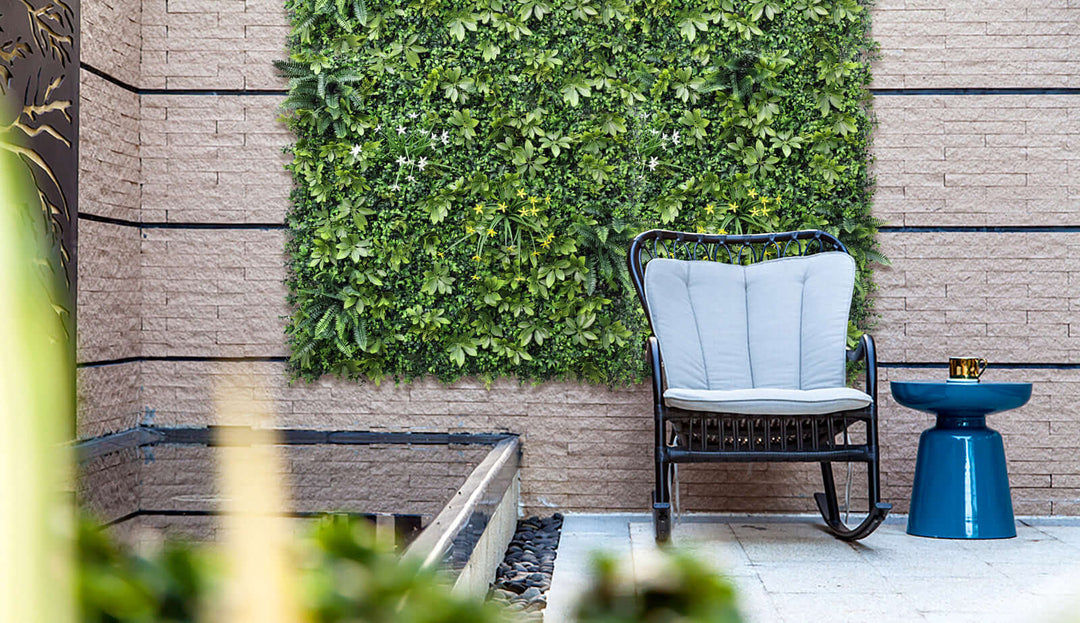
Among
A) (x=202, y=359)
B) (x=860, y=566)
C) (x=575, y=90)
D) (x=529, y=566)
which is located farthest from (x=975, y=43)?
(x=202, y=359)

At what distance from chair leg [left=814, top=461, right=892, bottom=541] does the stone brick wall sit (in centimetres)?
22

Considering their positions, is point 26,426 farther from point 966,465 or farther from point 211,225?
point 211,225

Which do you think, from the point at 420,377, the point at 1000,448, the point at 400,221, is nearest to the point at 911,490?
the point at 1000,448

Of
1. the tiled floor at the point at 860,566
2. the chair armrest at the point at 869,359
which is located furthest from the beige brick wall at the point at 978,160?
the tiled floor at the point at 860,566

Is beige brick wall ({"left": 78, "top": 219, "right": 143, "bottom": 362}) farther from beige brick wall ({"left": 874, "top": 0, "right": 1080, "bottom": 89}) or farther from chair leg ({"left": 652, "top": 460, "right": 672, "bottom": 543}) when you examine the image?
beige brick wall ({"left": 874, "top": 0, "right": 1080, "bottom": 89})

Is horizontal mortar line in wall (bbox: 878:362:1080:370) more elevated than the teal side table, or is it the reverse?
horizontal mortar line in wall (bbox: 878:362:1080:370)

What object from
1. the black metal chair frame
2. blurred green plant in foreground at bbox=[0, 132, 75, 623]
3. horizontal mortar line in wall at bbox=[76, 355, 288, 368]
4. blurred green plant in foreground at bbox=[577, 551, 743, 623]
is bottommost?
the black metal chair frame

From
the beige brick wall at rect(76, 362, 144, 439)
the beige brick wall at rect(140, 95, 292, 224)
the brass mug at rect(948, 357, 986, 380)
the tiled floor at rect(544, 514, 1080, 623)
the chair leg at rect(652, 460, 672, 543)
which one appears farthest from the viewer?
the beige brick wall at rect(140, 95, 292, 224)

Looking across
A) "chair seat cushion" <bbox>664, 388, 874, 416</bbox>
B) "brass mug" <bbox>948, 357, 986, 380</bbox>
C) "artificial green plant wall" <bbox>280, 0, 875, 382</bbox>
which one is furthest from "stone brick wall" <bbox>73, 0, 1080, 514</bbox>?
"chair seat cushion" <bbox>664, 388, 874, 416</bbox>

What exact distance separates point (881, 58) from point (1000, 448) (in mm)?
1485

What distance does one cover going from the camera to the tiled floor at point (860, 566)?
214cm

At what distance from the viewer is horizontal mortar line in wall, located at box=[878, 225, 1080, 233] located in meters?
3.33

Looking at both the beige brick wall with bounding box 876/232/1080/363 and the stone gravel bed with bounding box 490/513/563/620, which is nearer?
the stone gravel bed with bounding box 490/513/563/620

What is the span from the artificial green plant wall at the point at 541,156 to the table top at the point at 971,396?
508 millimetres
